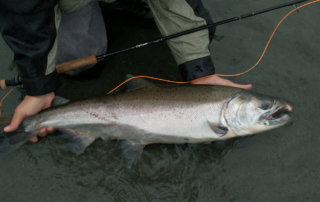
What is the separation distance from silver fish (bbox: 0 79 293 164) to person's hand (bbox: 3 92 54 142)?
0.06 meters

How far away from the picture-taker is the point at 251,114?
7.63 feet

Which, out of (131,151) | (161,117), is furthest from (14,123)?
(161,117)

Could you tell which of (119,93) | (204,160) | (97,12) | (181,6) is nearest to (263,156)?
(204,160)

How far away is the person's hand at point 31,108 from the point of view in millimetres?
2432

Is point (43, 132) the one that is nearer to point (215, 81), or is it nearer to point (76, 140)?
point (76, 140)

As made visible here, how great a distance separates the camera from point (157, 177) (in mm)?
2547

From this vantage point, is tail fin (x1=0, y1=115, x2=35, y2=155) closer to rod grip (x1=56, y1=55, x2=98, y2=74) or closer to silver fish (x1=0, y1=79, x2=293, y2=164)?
silver fish (x1=0, y1=79, x2=293, y2=164)

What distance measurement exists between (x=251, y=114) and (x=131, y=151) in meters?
1.17

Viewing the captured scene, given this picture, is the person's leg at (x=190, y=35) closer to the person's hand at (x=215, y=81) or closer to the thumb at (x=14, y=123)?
the person's hand at (x=215, y=81)

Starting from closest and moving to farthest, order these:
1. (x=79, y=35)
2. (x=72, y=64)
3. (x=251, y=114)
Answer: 1. (x=251, y=114)
2. (x=72, y=64)
3. (x=79, y=35)

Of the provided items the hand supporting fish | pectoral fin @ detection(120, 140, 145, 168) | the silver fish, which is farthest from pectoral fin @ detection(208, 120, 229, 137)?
pectoral fin @ detection(120, 140, 145, 168)

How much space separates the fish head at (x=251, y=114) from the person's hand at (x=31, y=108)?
172cm

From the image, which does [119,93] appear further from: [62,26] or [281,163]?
[281,163]

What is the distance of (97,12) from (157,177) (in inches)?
78.8
